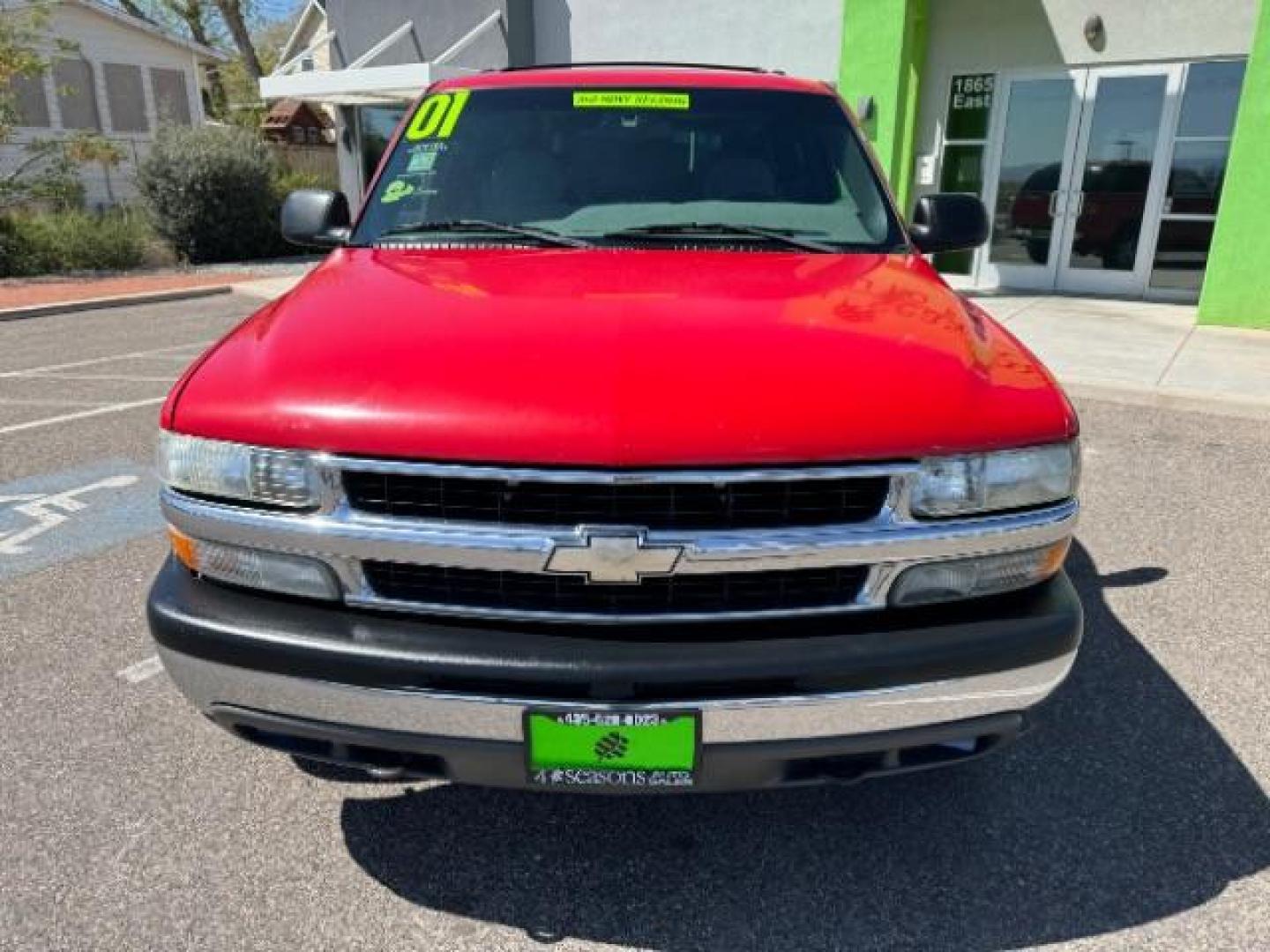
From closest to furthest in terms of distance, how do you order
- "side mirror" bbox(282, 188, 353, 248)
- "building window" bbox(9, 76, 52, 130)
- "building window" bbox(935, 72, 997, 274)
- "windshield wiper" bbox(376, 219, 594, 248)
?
"windshield wiper" bbox(376, 219, 594, 248)
"side mirror" bbox(282, 188, 353, 248)
"building window" bbox(935, 72, 997, 274)
"building window" bbox(9, 76, 52, 130)

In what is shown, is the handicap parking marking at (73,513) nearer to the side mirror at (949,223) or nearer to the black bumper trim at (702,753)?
the black bumper trim at (702,753)

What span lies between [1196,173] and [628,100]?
1084cm

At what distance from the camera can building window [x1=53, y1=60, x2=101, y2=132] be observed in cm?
2506

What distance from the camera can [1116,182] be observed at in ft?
38.6

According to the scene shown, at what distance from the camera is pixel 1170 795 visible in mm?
2566

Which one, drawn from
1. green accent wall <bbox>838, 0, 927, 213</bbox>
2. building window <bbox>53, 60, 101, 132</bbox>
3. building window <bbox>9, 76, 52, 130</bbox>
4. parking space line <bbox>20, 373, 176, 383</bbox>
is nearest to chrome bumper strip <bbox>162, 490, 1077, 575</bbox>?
parking space line <bbox>20, 373, 176, 383</bbox>

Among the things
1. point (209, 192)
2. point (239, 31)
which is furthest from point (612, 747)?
point (239, 31)

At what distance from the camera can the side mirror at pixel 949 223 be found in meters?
3.36

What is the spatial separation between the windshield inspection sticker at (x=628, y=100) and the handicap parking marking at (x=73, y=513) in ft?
9.46

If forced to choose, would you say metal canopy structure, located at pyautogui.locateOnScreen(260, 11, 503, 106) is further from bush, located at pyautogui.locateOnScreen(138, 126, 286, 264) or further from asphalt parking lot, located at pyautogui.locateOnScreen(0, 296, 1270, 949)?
asphalt parking lot, located at pyautogui.locateOnScreen(0, 296, 1270, 949)

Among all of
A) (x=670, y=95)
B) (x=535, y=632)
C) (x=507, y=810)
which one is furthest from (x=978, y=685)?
(x=670, y=95)

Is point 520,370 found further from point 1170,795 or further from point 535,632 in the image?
point 1170,795

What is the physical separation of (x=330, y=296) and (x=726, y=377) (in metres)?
1.15

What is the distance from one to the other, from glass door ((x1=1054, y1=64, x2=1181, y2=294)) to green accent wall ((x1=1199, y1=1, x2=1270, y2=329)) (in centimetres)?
184
